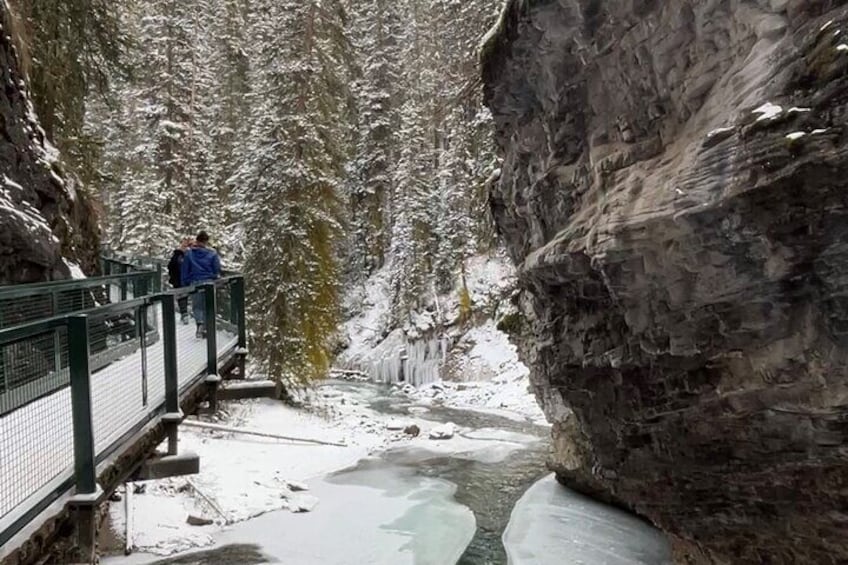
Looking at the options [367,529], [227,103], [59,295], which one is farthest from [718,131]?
[227,103]

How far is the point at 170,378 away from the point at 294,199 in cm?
1287

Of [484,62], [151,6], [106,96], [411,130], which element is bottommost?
[484,62]

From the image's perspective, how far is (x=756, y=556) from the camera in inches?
281

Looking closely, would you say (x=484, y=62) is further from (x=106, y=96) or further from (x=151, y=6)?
(x=151, y=6)

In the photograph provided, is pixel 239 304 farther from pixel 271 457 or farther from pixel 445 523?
pixel 271 457

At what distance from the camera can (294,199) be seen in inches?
732

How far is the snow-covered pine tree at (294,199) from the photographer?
722 inches

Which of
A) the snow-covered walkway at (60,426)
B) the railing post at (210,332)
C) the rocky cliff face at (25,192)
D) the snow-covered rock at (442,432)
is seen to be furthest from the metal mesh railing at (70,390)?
the snow-covered rock at (442,432)

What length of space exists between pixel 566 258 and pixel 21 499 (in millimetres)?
5095

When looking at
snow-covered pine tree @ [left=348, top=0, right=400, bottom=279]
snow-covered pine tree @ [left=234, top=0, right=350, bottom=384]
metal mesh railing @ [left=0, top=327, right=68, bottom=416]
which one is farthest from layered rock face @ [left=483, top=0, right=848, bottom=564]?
snow-covered pine tree @ [left=348, top=0, right=400, bottom=279]

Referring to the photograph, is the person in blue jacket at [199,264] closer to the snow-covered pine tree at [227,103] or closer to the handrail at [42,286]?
the handrail at [42,286]

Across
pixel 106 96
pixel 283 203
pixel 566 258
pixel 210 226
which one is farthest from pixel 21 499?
pixel 210 226

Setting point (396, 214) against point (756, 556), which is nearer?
point (756, 556)

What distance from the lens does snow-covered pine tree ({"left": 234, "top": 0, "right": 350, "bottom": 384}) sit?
18328 millimetres
